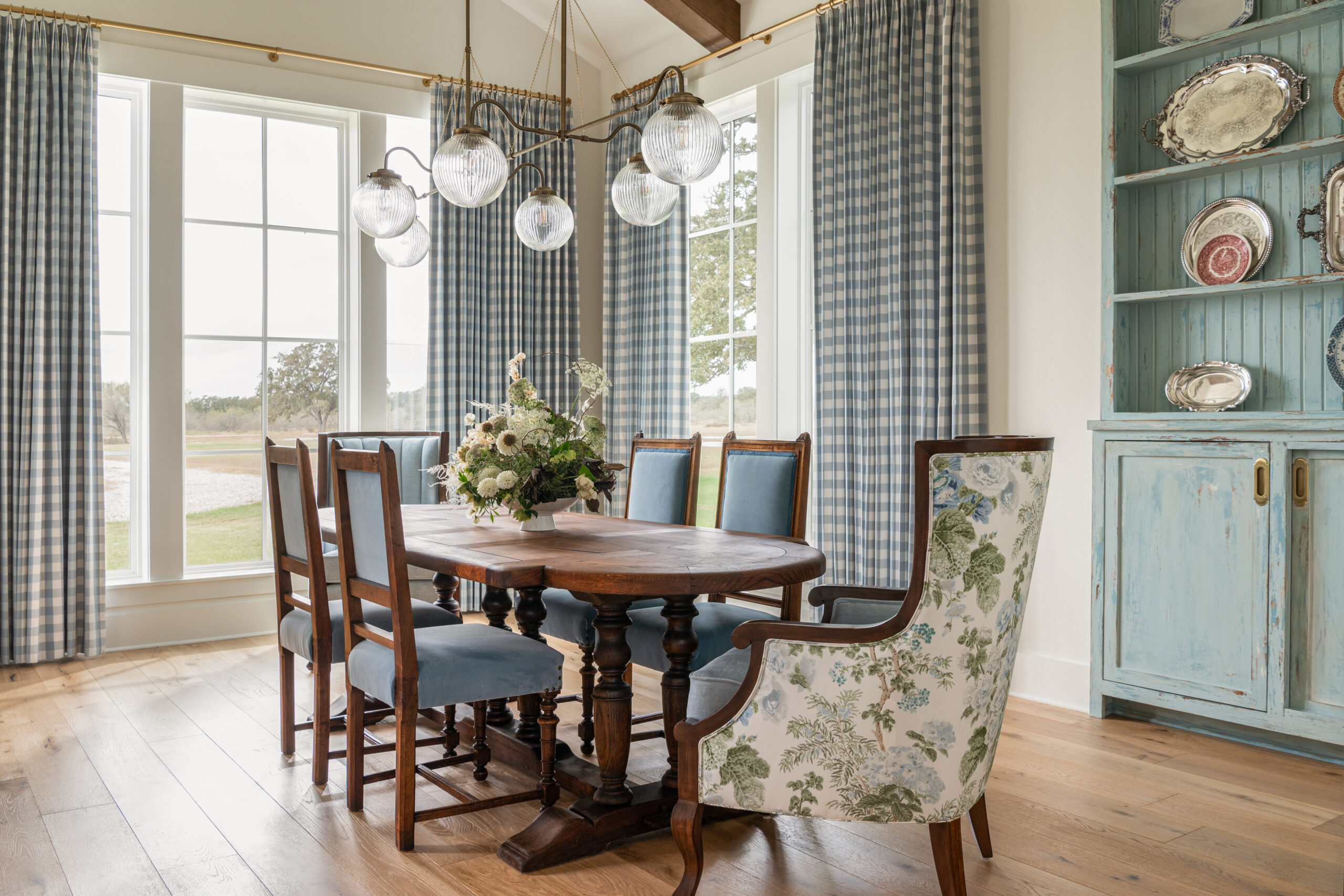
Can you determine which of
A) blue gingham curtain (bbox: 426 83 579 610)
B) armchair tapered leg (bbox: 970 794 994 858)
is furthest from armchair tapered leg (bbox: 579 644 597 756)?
blue gingham curtain (bbox: 426 83 579 610)

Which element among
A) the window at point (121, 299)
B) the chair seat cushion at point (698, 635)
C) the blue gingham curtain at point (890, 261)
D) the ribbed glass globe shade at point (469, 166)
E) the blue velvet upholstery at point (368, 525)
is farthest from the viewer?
the window at point (121, 299)

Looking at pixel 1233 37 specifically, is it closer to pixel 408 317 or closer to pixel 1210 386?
pixel 1210 386

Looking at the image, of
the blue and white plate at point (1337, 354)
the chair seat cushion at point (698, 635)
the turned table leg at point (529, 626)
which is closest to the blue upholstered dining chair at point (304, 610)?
the turned table leg at point (529, 626)

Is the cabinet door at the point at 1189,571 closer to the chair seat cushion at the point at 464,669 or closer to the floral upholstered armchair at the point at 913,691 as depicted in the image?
the floral upholstered armchair at the point at 913,691

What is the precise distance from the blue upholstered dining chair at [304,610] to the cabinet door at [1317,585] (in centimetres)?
264

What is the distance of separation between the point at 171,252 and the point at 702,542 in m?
3.45

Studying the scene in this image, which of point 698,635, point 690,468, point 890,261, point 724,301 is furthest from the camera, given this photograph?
point 724,301

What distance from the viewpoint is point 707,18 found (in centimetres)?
477

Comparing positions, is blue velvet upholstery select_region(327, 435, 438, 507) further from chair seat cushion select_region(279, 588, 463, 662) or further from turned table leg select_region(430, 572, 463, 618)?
chair seat cushion select_region(279, 588, 463, 662)

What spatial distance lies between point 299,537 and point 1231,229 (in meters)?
3.28

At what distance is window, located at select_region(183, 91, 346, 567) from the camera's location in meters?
4.86

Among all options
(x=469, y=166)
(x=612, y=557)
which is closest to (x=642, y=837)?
(x=612, y=557)

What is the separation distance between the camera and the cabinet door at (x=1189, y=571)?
9.93ft

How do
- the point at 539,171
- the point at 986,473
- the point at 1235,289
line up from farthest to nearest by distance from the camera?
1. the point at 539,171
2. the point at 1235,289
3. the point at 986,473
